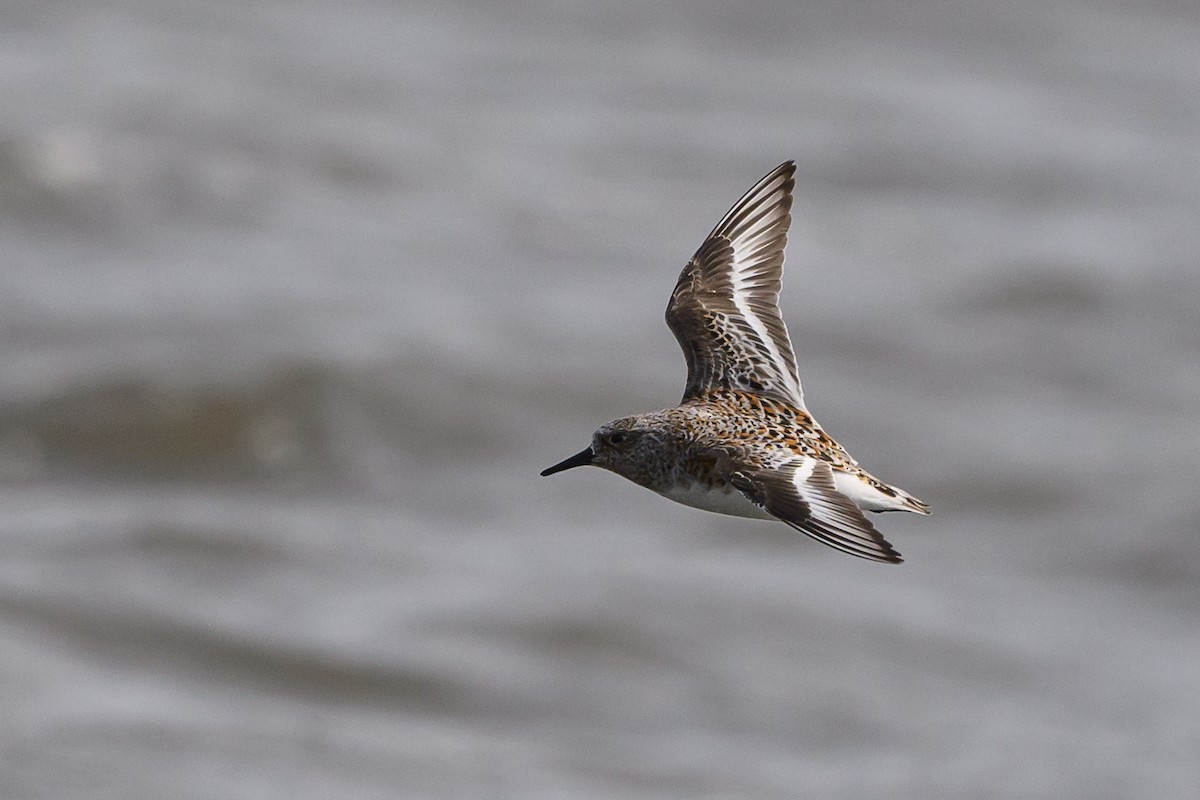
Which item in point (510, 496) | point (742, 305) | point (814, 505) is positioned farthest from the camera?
point (510, 496)

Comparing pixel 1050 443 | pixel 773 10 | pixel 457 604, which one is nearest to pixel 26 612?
pixel 457 604

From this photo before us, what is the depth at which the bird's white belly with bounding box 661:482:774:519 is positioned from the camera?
Result: 245 inches

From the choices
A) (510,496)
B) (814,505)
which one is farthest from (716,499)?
(510,496)

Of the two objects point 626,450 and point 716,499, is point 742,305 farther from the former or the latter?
point 716,499

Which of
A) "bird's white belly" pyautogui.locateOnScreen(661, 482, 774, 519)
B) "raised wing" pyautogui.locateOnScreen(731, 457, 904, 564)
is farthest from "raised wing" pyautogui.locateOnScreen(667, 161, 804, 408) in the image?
"raised wing" pyautogui.locateOnScreen(731, 457, 904, 564)

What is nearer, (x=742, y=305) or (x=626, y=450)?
(x=626, y=450)

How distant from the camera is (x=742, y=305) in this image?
A: 24.4 ft

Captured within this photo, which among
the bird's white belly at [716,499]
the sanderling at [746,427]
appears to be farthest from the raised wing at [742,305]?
the bird's white belly at [716,499]

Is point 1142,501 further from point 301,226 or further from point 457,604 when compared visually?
point 301,226

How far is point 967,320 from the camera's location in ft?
93.7

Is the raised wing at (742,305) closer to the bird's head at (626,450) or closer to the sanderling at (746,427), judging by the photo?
the sanderling at (746,427)

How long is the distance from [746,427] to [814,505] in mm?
794

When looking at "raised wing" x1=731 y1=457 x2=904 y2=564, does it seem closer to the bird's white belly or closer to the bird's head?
the bird's white belly

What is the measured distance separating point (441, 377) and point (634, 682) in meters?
4.66
